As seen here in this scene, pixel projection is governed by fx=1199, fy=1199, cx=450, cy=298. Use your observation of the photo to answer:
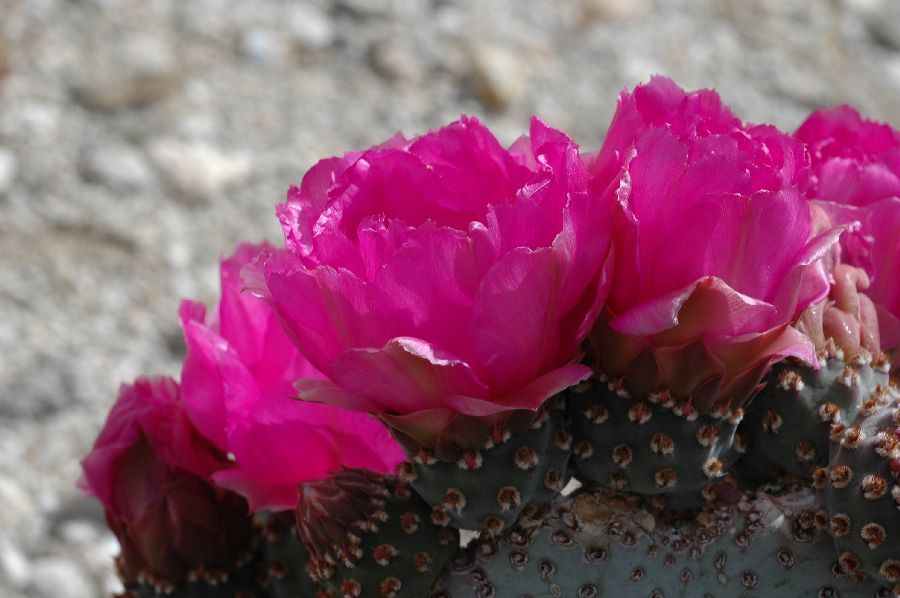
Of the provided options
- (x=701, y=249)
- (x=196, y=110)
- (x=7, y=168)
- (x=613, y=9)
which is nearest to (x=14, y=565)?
(x=7, y=168)

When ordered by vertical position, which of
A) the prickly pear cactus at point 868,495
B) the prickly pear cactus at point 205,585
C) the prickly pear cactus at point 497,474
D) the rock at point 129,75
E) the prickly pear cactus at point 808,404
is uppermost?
the rock at point 129,75

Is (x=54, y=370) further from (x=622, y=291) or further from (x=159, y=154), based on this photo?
(x=622, y=291)

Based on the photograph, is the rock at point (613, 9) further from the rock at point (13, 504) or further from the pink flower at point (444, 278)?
the pink flower at point (444, 278)

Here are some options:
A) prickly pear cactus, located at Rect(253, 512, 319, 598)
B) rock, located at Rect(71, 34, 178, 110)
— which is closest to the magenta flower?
prickly pear cactus, located at Rect(253, 512, 319, 598)

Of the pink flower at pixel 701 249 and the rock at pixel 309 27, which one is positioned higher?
the rock at pixel 309 27

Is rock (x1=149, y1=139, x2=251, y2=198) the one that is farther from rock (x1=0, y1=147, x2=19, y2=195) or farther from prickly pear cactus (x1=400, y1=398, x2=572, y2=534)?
prickly pear cactus (x1=400, y1=398, x2=572, y2=534)

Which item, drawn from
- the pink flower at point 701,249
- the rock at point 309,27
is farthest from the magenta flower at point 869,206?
the rock at point 309,27
